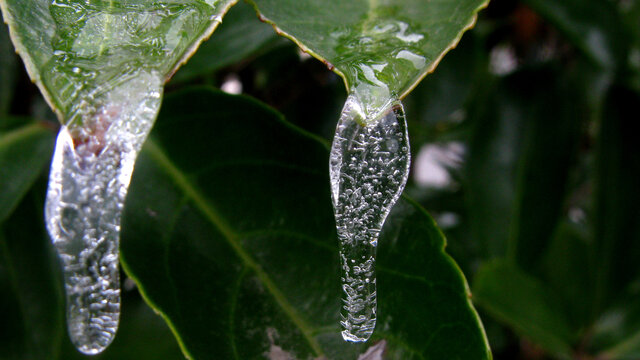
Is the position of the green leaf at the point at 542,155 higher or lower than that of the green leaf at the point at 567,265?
higher

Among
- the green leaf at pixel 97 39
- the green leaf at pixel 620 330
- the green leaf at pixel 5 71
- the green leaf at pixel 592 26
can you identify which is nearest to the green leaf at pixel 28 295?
the green leaf at pixel 5 71

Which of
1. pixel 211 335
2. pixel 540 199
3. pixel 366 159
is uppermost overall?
pixel 366 159

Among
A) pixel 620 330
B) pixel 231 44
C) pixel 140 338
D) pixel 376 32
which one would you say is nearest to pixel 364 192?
pixel 376 32

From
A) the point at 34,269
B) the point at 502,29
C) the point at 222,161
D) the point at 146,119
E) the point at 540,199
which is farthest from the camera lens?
A: the point at 502,29

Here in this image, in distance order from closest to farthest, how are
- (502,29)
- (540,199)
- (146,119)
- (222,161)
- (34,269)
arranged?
(146,119) < (222,161) < (34,269) < (540,199) < (502,29)

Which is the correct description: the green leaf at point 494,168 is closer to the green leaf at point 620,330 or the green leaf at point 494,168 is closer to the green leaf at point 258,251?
the green leaf at point 620,330

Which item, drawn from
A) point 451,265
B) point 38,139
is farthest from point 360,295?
point 38,139

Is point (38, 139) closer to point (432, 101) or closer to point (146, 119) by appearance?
point (146, 119)

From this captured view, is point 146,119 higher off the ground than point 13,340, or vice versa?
point 146,119
